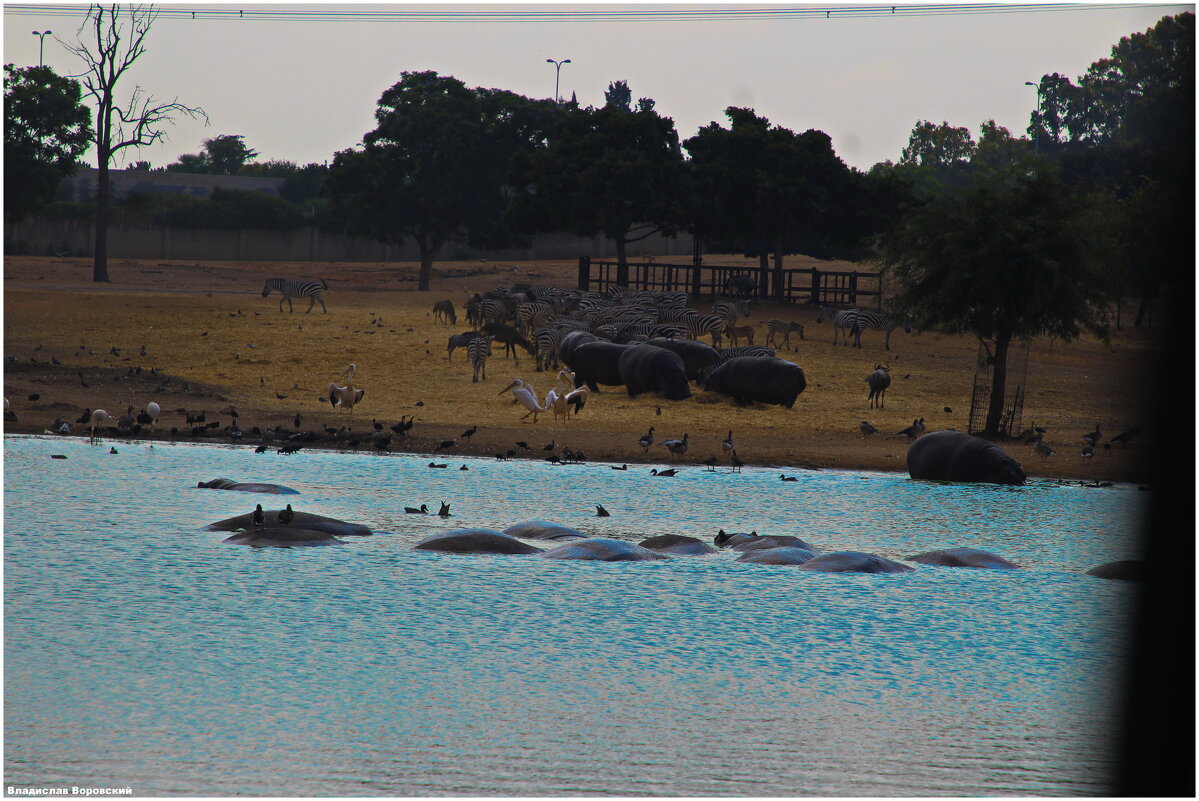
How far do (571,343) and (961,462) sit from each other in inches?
516

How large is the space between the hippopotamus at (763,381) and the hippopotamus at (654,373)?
1038 millimetres

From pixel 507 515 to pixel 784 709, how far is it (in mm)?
7160

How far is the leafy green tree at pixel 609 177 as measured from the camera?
5328cm

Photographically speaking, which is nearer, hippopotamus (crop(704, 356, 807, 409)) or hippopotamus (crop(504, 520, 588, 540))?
hippopotamus (crop(504, 520, 588, 540))

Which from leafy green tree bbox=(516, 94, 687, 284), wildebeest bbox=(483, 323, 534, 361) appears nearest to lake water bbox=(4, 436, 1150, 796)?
wildebeest bbox=(483, 323, 534, 361)

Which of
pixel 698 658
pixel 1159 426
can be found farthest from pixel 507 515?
pixel 1159 426

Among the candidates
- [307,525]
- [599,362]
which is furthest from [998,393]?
[307,525]

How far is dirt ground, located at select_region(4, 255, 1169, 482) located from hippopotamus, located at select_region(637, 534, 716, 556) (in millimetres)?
6786

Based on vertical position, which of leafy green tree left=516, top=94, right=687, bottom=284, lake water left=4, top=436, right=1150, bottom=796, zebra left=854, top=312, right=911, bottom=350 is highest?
leafy green tree left=516, top=94, right=687, bottom=284

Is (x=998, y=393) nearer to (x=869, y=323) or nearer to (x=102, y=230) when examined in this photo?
(x=869, y=323)

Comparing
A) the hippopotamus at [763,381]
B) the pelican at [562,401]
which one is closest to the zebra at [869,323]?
the hippopotamus at [763,381]

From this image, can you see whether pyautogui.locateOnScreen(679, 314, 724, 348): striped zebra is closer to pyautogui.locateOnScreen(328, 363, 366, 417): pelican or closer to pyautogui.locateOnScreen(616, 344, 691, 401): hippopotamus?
pyautogui.locateOnScreen(616, 344, 691, 401): hippopotamus

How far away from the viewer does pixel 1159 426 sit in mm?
25891

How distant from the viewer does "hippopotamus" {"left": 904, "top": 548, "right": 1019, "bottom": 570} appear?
1396cm
